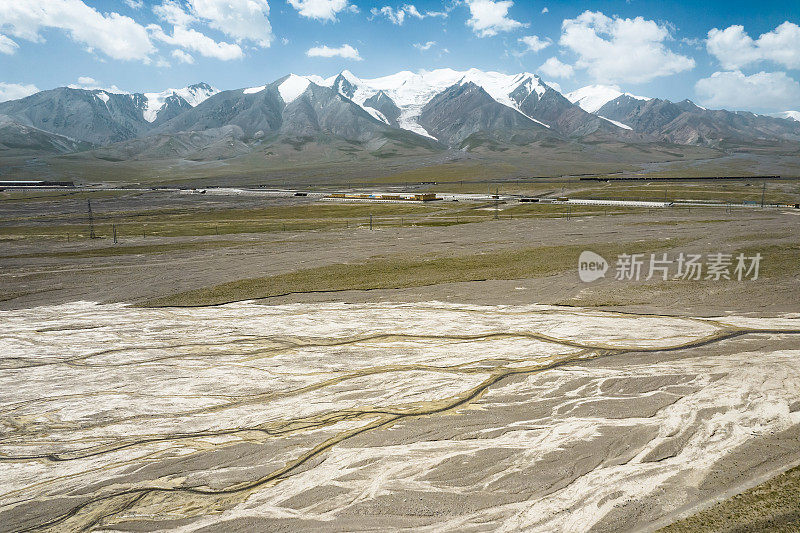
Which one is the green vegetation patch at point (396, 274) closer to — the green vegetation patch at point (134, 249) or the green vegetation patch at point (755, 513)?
the green vegetation patch at point (134, 249)

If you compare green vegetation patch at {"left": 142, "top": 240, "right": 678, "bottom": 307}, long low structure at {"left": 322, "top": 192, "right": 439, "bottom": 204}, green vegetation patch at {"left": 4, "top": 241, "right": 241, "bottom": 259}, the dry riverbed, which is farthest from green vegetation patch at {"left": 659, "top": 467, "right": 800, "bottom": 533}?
long low structure at {"left": 322, "top": 192, "right": 439, "bottom": 204}

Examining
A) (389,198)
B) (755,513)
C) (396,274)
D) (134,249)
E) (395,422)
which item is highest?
(389,198)

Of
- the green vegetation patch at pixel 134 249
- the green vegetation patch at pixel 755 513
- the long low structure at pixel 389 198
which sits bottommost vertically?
the green vegetation patch at pixel 755 513

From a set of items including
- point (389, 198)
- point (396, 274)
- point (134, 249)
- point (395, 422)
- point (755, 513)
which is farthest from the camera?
point (389, 198)

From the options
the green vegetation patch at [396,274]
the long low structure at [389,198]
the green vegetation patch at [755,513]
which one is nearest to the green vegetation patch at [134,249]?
the green vegetation patch at [396,274]

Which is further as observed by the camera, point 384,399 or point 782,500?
point 384,399

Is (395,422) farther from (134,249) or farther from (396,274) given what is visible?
(134,249)

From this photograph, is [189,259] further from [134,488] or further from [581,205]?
[581,205]

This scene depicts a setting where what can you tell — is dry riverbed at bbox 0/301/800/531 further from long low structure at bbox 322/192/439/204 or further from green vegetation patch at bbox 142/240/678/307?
long low structure at bbox 322/192/439/204


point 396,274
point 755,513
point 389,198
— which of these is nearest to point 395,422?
point 755,513

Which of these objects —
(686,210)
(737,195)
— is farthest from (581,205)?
(737,195)

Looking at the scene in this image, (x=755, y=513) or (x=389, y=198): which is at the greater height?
(x=389, y=198)
